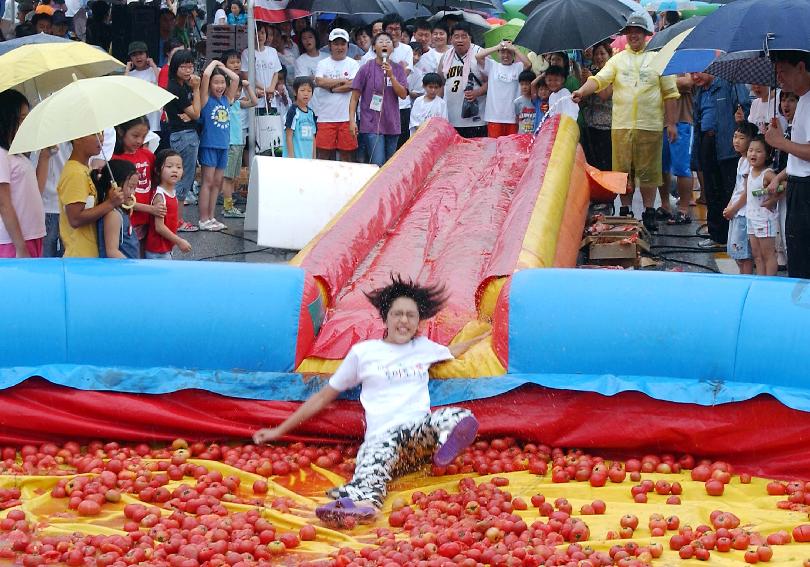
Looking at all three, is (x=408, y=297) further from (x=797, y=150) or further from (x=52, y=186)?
(x=52, y=186)

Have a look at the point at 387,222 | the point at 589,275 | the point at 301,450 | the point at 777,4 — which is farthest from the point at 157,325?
the point at 777,4

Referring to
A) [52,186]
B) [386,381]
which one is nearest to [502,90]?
[52,186]

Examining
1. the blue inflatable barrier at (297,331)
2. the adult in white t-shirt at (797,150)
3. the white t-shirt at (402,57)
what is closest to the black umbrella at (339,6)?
the white t-shirt at (402,57)

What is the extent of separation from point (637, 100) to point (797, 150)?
12.5 ft

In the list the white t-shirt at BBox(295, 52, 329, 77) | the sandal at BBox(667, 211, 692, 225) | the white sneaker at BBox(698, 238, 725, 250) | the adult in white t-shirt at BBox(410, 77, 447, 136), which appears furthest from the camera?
the white t-shirt at BBox(295, 52, 329, 77)

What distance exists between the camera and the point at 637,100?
10344 mm

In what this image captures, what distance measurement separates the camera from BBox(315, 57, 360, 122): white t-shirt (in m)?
11.3

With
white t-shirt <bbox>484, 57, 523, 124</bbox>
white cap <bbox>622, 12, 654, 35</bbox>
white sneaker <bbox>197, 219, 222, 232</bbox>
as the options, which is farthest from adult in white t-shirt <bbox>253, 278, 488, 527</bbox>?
white t-shirt <bbox>484, 57, 523, 124</bbox>

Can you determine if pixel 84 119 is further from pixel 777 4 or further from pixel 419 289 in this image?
pixel 777 4

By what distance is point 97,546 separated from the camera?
4422mm

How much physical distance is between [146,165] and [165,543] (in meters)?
3.06

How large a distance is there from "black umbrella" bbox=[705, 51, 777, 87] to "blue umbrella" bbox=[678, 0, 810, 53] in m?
0.98

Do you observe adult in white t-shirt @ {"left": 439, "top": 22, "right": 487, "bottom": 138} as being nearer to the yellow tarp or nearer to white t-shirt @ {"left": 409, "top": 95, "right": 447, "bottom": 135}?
white t-shirt @ {"left": 409, "top": 95, "right": 447, "bottom": 135}

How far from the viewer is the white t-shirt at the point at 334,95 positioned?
11.3 metres
